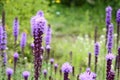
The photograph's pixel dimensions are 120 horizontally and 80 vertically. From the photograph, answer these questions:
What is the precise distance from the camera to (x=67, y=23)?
1522 centimetres

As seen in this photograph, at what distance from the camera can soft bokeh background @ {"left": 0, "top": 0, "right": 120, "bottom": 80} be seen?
8.25 m

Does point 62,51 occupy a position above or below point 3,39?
below

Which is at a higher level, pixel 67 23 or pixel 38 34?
pixel 38 34

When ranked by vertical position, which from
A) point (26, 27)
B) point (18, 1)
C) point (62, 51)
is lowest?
point (62, 51)

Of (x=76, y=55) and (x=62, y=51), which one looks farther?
(x=62, y=51)

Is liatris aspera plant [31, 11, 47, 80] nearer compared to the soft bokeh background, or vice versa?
liatris aspera plant [31, 11, 47, 80]

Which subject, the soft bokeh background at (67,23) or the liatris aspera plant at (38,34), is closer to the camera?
the liatris aspera plant at (38,34)

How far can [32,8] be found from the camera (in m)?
8.71

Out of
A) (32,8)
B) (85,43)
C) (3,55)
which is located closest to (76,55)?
(85,43)

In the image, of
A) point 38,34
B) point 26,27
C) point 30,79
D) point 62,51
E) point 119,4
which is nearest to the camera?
point 38,34

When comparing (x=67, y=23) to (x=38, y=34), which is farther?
(x=67, y=23)

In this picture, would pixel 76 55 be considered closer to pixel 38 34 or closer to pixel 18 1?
pixel 18 1

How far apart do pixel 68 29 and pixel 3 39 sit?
9.29 metres

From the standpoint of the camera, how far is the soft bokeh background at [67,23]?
8.25m
